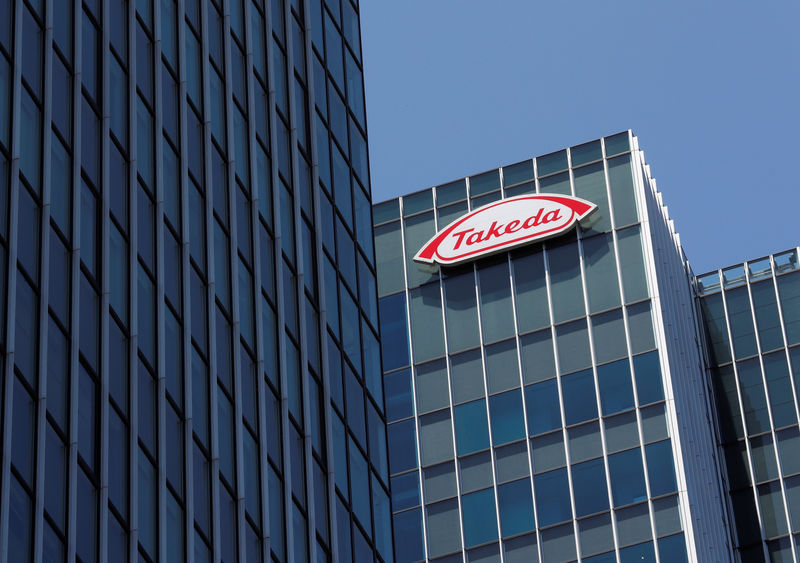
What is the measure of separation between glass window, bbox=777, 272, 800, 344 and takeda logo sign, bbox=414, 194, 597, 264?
12.6 meters

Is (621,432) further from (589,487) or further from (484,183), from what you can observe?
(484,183)

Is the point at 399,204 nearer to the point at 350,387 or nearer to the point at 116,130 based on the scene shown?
the point at 350,387

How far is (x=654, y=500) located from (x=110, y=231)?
1516 inches

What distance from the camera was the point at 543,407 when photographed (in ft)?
238

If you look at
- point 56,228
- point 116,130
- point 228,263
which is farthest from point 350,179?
point 56,228

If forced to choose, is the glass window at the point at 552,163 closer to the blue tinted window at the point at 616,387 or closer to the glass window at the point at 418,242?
the glass window at the point at 418,242

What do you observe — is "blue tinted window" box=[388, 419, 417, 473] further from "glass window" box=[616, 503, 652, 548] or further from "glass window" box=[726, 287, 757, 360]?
"glass window" box=[726, 287, 757, 360]

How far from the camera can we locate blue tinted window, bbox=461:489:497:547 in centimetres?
7081

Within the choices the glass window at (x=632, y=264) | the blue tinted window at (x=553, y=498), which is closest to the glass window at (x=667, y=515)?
the blue tinted window at (x=553, y=498)

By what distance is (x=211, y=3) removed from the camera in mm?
44031

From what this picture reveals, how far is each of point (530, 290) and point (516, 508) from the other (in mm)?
10019

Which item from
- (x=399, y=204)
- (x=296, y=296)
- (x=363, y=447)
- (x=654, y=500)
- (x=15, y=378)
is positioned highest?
(x=15, y=378)

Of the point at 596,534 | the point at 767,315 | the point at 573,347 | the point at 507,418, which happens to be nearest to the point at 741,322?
the point at 767,315

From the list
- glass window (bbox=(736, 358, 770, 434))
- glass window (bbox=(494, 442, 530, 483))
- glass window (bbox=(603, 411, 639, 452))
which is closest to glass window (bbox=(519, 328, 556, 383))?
glass window (bbox=(494, 442, 530, 483))
